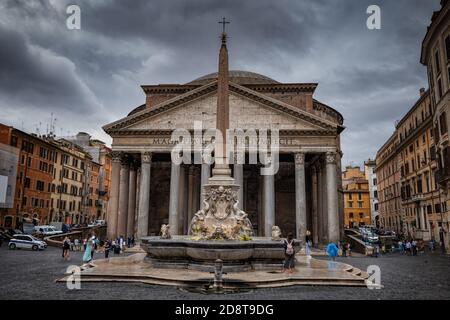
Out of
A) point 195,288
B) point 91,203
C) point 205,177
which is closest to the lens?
point 195,288

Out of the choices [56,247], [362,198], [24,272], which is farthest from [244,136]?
[362,198]

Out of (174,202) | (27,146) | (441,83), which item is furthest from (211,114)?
(27,146)

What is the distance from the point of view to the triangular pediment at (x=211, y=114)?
95.3ft

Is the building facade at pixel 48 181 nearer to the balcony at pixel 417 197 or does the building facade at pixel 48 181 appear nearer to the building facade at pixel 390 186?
the balcony at pixel 417 197

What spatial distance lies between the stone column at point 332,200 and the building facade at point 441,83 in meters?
7.12

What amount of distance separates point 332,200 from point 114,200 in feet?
55.4

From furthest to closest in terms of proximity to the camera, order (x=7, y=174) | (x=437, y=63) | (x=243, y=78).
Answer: (x=243, y=78) < (x=7, y=174) < (x=437, y=63)

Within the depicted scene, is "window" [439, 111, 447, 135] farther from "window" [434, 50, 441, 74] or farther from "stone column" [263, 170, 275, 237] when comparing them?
"stone column" [263, 170, 275, 237]

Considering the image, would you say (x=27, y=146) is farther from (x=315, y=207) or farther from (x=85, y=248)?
(x=315, y=207)

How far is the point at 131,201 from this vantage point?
34.1 metres

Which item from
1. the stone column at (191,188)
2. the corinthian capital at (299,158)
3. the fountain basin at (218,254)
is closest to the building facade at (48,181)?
the stone column at (191,188)

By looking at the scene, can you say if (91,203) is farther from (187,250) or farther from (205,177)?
(187,250)

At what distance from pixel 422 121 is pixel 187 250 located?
1294 inches

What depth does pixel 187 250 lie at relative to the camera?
1198 centimetres
